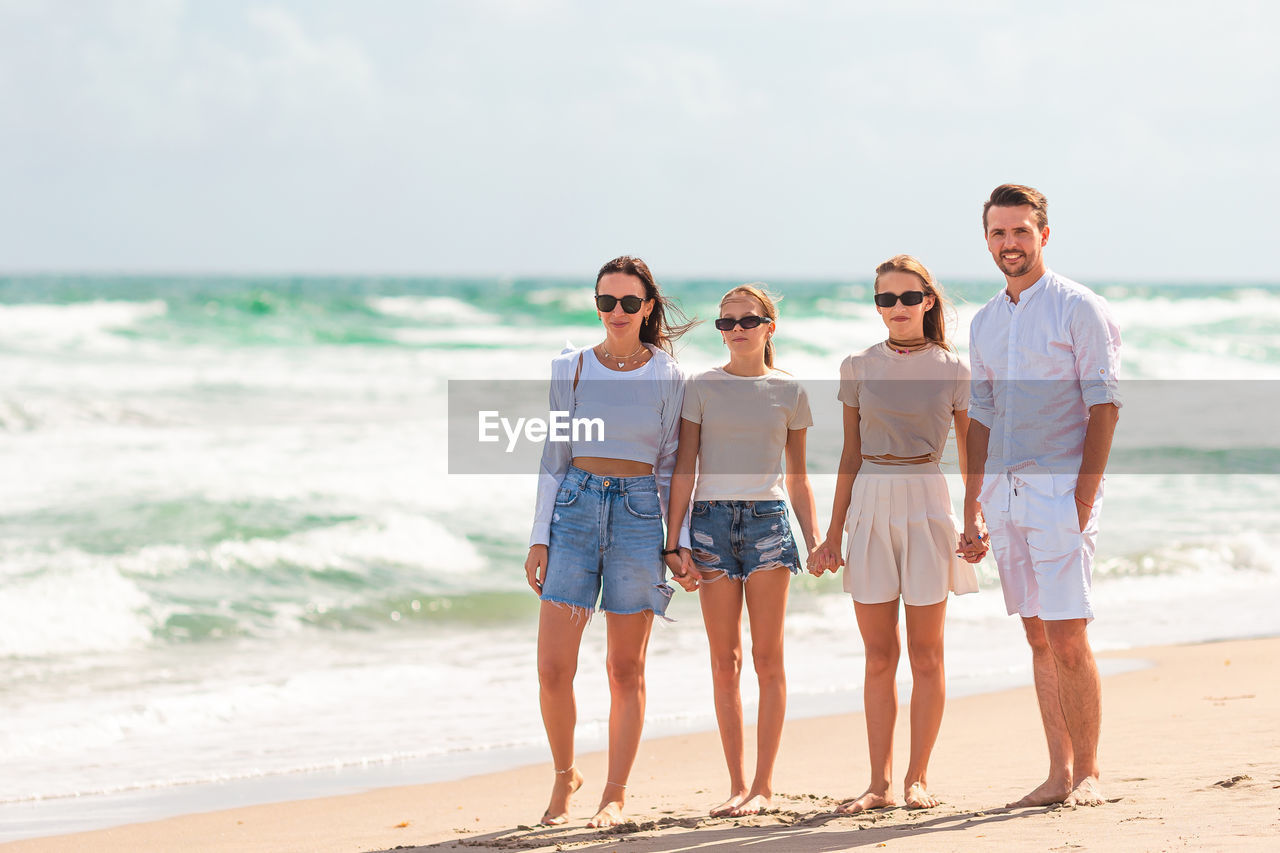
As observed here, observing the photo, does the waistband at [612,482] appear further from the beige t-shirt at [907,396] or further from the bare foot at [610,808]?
the bare foot at [610,808]

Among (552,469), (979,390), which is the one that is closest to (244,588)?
(552,469)

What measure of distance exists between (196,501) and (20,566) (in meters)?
2.15

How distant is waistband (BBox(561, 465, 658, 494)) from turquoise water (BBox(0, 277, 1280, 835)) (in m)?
1.38

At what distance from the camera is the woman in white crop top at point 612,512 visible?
4250 millimetres

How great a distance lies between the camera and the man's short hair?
158 inches

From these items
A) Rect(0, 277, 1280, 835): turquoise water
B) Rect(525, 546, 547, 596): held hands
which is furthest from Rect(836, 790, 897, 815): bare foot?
Rect(0, 277, 1280, 835): turquoise water

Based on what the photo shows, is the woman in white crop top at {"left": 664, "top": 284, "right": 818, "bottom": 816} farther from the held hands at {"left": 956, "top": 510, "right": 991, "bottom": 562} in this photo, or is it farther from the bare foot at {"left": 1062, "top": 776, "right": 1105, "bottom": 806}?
the bare foot at {"left": 1062, "top": 776, "right": 1105, "bottom": 806}

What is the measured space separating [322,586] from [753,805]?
5.86 meters

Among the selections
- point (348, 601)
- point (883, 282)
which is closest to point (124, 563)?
point (348, 601)

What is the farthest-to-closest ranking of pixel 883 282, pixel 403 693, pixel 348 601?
pixel 348 601
pixel 403 693
pixel 883 282

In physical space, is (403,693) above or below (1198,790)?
below

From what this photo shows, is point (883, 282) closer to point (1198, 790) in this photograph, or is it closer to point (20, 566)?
point (1198, 790)

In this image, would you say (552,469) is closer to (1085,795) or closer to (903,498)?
(903,498)

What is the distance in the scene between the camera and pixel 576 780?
4527 mm
